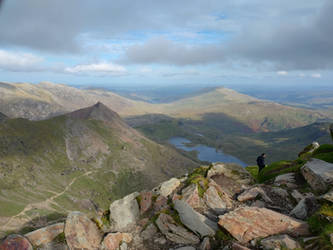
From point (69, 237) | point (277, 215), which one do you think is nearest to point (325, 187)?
point (277, 215)

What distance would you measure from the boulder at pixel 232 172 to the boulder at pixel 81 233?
563 inches

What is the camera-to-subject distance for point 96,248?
17516mm

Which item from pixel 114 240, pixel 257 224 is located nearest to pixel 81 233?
pixel 114 240

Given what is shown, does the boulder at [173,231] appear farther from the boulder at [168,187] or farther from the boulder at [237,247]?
the boulder at [168,187]

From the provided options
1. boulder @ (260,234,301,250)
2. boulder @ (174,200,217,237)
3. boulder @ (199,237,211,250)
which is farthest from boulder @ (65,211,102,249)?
boulder @ (260,234,301,250)

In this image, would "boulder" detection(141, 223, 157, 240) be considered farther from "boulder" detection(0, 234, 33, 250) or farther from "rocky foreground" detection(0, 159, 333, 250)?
"boulder" detection(0, 234, 33, 250)

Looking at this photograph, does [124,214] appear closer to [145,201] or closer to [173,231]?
[145,201]

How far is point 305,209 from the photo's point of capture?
1647 centimetres

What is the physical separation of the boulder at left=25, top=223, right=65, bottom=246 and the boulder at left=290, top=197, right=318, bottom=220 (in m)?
19.0

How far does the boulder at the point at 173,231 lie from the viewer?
16.8 meters

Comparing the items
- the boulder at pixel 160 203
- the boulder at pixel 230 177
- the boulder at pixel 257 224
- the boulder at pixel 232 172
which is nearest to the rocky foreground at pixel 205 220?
the boulder at pixel 257 224

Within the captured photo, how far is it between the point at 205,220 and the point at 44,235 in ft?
44.0

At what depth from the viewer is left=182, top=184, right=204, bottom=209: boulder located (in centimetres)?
2125

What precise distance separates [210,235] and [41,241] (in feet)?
44.6
